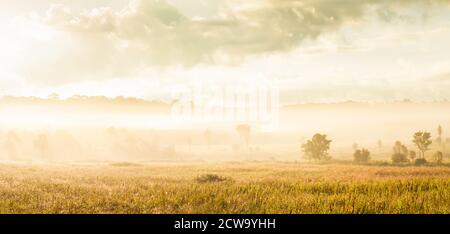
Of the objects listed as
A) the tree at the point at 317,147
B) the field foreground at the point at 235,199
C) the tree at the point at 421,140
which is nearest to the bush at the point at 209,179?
the field foreground at the point at 235,199

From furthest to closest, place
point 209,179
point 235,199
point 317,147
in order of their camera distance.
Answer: point 317,147 < point 209,179 < point 235,199

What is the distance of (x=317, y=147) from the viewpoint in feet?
394

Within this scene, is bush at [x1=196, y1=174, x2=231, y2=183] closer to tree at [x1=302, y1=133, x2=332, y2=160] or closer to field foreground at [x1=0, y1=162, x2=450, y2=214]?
field foreground at [x1=0, y1=162, x2=450, y2=214]

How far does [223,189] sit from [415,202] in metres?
8.43

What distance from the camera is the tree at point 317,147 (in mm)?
119688

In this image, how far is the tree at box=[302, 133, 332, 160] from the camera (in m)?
120

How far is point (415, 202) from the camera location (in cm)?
2028

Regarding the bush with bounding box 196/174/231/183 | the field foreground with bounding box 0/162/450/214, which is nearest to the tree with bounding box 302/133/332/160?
the bush with bounding box 196/174/231/183

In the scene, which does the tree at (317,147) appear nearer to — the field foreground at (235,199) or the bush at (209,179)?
the bush at (209,179)

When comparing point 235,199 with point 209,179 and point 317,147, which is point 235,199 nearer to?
point 209,179

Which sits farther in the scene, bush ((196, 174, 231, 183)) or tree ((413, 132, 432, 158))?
tree ((413, 132, 432, 158))

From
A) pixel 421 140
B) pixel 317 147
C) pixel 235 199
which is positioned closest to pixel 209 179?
pixel 235 199
